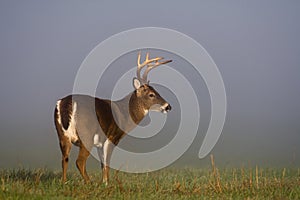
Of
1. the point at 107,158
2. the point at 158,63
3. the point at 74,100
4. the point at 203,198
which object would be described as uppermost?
the point at 158,63

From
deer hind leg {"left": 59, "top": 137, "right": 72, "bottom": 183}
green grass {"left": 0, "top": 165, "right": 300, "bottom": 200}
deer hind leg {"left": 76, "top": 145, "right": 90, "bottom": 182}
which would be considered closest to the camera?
green grass {"left": 0, "top": 165, "right": 300, "bottom": 200}

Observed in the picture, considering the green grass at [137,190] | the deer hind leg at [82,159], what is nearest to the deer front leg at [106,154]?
the deer hind leg at [82,159]

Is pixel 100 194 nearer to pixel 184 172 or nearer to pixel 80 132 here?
pixel 80 132

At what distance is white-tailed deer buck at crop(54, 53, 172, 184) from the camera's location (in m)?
11.4

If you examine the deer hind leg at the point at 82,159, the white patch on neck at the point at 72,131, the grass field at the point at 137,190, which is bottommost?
the grass field at the point at 137,190

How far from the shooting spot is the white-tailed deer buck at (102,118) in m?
11.4

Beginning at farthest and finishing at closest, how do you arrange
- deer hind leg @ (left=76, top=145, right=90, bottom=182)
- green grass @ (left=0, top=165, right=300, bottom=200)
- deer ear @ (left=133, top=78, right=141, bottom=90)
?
deer ear @ (left=133, top=78, right=141, bottom=90) < deer hind leg @ (left=76, top=145, right=90, bottom=182) < green grass @ (left=0, top=165, right=300, bottom=200)

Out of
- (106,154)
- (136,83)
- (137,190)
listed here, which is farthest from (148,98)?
(137,190)

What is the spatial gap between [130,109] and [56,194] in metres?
4.97

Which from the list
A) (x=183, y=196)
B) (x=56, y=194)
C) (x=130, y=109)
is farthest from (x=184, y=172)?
(x=56, y=194)

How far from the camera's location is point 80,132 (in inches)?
451

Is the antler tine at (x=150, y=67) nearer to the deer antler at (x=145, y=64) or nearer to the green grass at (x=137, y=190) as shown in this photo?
the deer antler at (x=145, y=64)

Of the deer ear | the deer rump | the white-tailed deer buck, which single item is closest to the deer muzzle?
the white-tailed deer buck

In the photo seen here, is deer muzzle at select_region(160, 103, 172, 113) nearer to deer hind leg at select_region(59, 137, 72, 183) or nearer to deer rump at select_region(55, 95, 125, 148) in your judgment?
deer rump at select_region(55, 95, 125, 148)
